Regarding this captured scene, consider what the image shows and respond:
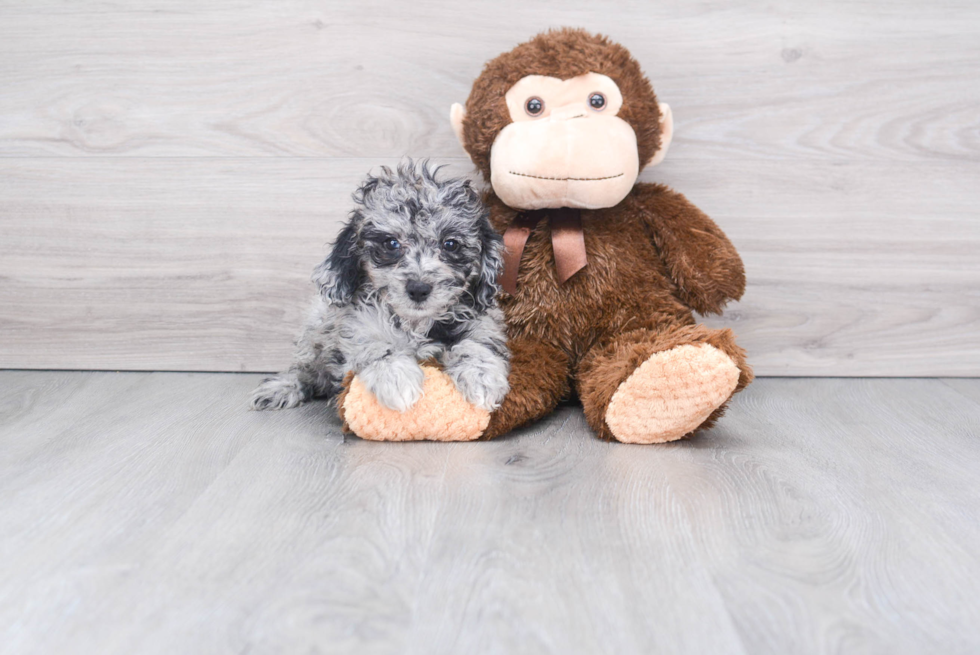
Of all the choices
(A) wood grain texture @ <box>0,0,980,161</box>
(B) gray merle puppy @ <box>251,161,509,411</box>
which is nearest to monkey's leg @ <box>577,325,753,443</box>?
(B) gray merle puppy @ <box>251,161,509,411</box>

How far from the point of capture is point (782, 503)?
118 centimetres

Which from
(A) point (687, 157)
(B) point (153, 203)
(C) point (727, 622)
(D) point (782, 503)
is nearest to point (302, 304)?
(B) point (153, 203)

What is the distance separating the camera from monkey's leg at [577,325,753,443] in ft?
4.43

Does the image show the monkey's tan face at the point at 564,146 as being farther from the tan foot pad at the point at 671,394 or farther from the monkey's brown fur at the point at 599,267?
the tan foot pad at the point at 671,394

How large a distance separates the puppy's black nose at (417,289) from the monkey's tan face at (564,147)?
1.02ft

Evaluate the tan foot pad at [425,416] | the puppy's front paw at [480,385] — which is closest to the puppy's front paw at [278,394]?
the tan foot pad at [425,416]

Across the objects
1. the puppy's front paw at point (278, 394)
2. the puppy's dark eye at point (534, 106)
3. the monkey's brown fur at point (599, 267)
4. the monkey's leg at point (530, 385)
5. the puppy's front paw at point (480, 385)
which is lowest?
the puppy's front paw at point (278, 394)

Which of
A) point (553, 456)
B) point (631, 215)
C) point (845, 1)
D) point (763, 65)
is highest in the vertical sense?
point (845, 1)

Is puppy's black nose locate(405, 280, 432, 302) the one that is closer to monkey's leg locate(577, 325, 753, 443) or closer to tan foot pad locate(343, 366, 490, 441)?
tan foot pad locate(343, 366, 490, 441)

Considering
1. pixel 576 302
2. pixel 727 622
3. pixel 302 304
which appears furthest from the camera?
pixel 302 304

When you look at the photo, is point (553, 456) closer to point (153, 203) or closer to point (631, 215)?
point (631, 215)

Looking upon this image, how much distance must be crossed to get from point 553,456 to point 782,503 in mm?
393

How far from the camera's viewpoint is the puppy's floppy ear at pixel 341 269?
1439 mm

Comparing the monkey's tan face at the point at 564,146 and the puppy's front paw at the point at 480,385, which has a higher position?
the monkey's tan face at the point at 564,146
